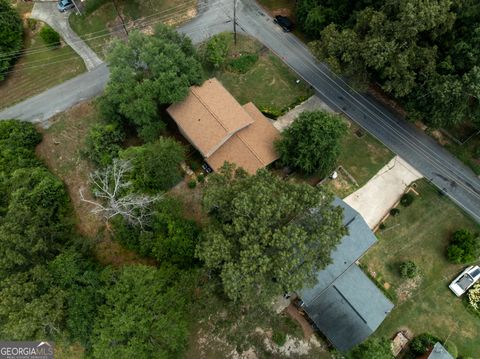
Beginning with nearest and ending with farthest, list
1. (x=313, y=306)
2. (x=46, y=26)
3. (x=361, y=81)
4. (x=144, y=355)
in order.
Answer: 1. (x=144, y=355)
2. (x=313, y=306)
3. (x=361, y=81)
4. (x=46, y=26)

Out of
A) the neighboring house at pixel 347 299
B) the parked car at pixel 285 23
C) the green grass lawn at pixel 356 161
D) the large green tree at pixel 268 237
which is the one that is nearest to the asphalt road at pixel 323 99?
the parked car at pixel 285 23

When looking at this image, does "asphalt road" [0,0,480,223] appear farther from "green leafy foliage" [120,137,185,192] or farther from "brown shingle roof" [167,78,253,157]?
"green leafy foliage" [120,137,185,192]

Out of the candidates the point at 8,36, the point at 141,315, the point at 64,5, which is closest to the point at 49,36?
the point at 8,36

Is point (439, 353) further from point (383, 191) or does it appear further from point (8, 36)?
point (8, 36)

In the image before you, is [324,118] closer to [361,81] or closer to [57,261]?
[361,81]

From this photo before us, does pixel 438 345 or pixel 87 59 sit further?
pixel 87 59

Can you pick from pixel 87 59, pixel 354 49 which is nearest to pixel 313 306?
pixel 354 49

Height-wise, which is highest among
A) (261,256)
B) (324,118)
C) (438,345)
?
(324,118)
